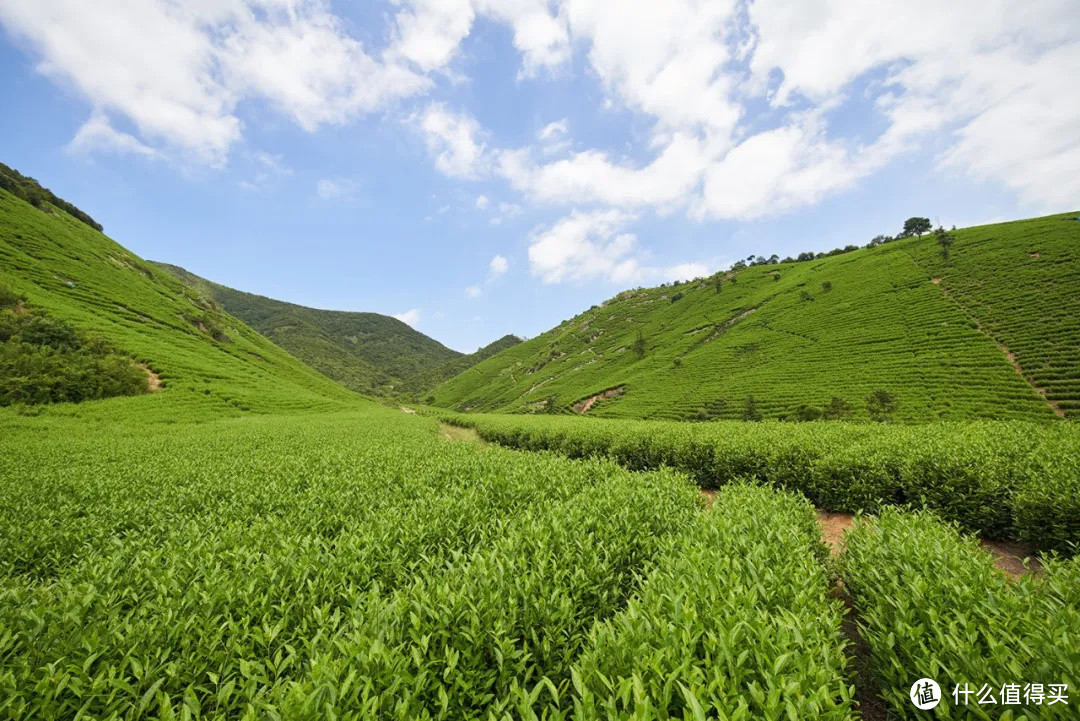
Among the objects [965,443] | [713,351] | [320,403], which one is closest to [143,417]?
[320,403]

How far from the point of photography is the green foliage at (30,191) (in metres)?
82.9

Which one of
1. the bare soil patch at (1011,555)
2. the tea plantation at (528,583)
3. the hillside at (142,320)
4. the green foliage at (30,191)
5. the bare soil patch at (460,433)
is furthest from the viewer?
the green foliage at (30,191)

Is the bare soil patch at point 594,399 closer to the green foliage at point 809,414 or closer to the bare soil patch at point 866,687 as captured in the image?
the green foliage at point 809,414

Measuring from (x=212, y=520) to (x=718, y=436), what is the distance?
1727 centimetres

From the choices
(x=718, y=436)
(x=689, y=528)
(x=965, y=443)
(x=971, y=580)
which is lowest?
(x=689, y=528)

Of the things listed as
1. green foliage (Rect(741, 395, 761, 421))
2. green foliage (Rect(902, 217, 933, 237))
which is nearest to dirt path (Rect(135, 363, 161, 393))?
green foliage (Rect(741, 395, 761, 421))

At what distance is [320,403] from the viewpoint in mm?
57250

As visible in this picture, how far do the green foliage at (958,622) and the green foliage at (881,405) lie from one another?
4849cm

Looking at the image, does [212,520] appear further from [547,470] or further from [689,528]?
[689,528]

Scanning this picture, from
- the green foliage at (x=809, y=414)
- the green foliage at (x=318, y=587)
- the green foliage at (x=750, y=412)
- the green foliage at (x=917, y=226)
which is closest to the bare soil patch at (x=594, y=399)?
the green foliage at (x=750, y=412)

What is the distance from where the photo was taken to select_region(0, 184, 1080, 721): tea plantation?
118 inches

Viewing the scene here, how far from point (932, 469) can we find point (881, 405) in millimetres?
43559

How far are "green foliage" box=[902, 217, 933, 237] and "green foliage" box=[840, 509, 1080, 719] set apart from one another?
135420 millimetres

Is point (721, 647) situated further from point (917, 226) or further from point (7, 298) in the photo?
point (917, 226)
